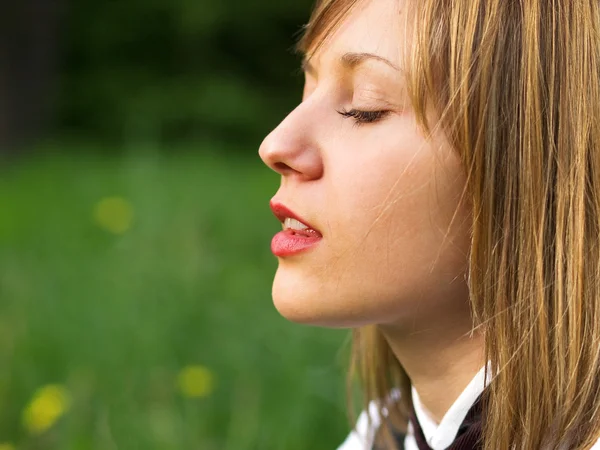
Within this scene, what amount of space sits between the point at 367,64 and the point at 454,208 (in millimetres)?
260

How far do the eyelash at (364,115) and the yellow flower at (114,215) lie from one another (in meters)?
3.16

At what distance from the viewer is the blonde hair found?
1.32 m

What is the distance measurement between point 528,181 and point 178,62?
47.0ft

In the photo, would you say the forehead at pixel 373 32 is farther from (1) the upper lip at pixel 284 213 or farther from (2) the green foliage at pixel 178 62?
(2) the green foliage at pixel 178 62

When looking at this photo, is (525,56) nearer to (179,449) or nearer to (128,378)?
(179,449)

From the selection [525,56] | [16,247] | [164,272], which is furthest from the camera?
[16,247]

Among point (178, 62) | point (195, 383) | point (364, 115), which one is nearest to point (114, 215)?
point (195, 383)

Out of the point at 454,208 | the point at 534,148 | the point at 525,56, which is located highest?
the point at 525,56

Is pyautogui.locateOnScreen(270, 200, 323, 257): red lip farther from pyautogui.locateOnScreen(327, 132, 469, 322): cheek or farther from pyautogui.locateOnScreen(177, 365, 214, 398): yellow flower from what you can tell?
pyautogui.locateOnScreen(177, 365, 214, 398): yellow flower

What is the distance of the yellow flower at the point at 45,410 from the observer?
235 centimetres

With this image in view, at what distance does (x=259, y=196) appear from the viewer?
232 inches

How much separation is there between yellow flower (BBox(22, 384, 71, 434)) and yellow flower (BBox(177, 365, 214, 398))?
32 cm

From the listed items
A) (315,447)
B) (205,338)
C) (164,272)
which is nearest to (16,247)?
(164,272)

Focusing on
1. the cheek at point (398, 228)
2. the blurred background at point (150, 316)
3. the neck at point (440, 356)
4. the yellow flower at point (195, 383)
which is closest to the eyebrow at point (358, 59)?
the cheek at point (398, 228)
